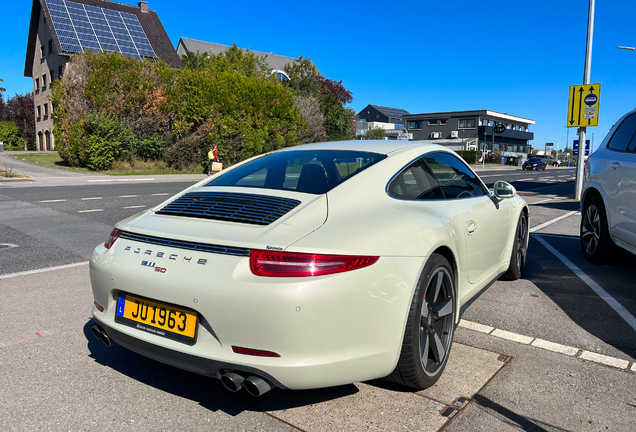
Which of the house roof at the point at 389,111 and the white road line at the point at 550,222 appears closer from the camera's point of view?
the white road line at the point at 550,222

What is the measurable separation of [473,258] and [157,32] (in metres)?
45.9

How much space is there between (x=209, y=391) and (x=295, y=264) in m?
1.10

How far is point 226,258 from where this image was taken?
2.29 metres

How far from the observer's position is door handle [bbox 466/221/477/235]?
132 inches

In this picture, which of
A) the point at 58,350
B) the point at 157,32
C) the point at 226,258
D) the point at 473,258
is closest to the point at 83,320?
the point at 58,350

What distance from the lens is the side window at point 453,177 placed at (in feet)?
11.6

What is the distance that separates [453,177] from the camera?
3801 millimetres

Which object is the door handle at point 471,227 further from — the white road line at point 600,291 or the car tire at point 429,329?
the white road line at point 600,291

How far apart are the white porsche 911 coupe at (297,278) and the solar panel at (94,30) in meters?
37.2

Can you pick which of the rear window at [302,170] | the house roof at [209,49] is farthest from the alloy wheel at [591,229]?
the house roof at [209,49]

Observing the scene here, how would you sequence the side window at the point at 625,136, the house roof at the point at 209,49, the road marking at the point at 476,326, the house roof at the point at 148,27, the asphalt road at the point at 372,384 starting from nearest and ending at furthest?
1. the asphalt road at the point at 372,384
2. the road marking at the point at 476,326
3. the side window at the point at 625,136
4. the house roof at the point at 148,27
5. the house roof at the point at 209,49

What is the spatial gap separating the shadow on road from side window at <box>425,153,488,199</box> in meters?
1.58

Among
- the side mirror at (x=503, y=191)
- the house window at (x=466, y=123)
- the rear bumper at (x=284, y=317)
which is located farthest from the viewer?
the house window at (x=466, y=123)

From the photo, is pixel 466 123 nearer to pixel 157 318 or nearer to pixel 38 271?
pixel 38 271
